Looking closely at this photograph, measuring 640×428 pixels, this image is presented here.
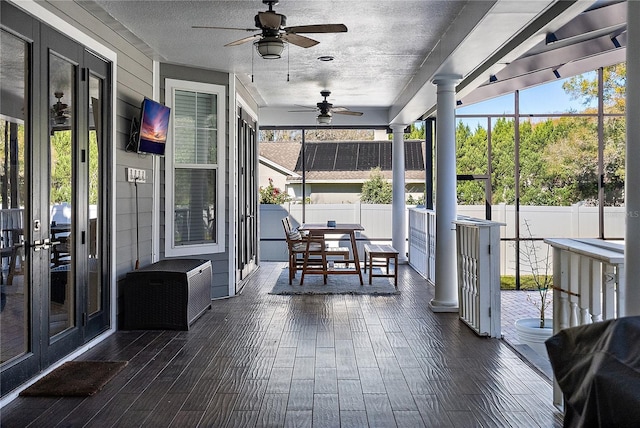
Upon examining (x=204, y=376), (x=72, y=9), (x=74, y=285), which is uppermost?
(x=72, y=9)

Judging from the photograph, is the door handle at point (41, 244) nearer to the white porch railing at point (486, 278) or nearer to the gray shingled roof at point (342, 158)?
the white porch railing at point (486, 278)

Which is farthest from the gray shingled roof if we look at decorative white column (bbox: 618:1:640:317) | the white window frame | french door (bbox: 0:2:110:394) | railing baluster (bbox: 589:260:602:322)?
decorative white column (bbox: 618:1:640:317)

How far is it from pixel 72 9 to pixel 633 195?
4029 millimetres

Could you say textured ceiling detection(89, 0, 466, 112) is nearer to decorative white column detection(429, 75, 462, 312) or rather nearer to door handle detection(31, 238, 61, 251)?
decorative white column detection(429, 75, 462, 312)

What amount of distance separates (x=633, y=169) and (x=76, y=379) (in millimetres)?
3500

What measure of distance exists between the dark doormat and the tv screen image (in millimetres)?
2223

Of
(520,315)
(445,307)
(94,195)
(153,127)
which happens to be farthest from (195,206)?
(520,315)

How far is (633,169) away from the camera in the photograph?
258 cm

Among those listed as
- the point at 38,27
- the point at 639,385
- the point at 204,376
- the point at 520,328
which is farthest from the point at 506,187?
the point at 639,385

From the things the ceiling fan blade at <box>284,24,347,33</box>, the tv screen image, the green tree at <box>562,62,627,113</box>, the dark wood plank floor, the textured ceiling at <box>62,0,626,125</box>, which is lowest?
the dark wood plank floor

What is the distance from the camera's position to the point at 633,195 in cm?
257

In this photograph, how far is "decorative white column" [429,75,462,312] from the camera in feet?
21.5

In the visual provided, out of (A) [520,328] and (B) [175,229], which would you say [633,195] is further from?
(B) [175,229]

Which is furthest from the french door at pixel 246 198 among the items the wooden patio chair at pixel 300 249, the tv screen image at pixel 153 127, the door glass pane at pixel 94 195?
the door glass pane at pixel 94 195
